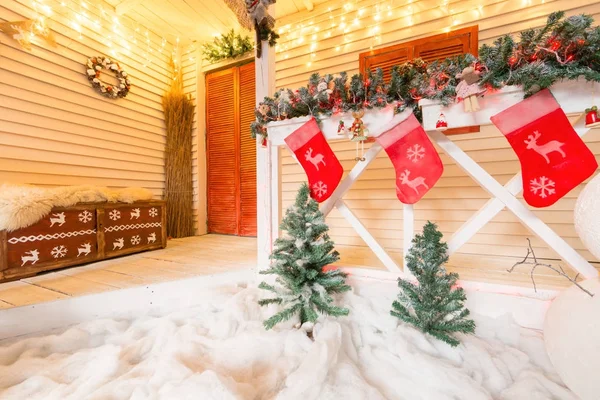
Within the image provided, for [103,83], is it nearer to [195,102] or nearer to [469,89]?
[195,102]

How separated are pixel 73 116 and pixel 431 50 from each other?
367 cm

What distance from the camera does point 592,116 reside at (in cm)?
102

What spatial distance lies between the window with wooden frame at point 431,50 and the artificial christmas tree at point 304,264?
1.82 metres

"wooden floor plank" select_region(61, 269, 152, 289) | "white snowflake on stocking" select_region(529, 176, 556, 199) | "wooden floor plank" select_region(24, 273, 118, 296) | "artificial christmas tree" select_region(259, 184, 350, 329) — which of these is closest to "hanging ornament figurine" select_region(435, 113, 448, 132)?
"white snowflake on stocking" select_region(529, 176, 556, 199)

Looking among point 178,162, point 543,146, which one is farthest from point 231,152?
point 543,146

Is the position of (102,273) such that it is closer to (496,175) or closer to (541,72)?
(541,72)

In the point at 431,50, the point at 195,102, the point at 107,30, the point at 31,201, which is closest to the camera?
the point at 31,201

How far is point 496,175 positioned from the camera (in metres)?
2.40

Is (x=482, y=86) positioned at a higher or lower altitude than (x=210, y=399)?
higher

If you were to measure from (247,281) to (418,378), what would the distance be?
121 cm

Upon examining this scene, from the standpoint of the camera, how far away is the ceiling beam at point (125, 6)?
9.95ft

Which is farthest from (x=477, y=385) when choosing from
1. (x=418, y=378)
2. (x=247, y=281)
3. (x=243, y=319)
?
(x=247, y=281)

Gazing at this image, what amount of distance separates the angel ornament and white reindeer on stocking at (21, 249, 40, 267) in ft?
9.24

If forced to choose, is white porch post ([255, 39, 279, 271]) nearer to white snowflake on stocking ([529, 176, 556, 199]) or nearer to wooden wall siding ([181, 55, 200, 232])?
white snowflake on stocking ([529, 176, 556, 199])
